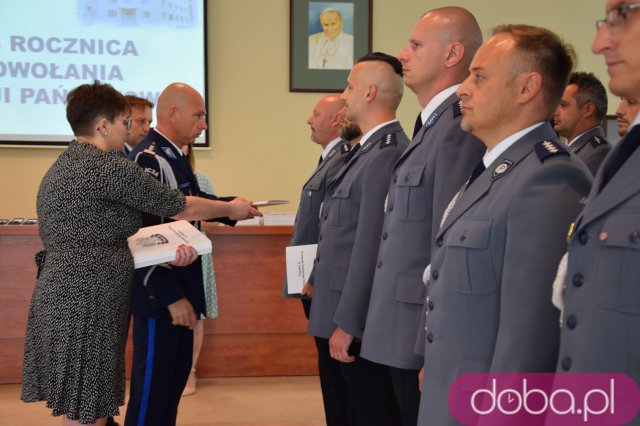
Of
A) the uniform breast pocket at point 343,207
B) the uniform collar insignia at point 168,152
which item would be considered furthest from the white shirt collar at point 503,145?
the uniform collar insignia at point 168,152

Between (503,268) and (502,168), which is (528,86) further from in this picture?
(503,268)

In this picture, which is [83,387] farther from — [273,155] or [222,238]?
[273,155]

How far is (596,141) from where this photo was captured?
114 inches

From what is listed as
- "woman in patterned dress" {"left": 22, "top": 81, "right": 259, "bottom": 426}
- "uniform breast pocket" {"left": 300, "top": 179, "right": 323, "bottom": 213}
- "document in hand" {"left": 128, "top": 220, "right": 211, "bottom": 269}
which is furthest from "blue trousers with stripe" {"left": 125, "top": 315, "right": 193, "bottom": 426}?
"uniform breast pocket" {"left": 300, "top": 179, "right": 323, "bottom": 213}

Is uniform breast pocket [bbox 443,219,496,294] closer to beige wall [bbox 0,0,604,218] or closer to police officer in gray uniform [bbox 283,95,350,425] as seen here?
police officer in gray uniform [bbox 283,95,350,425]

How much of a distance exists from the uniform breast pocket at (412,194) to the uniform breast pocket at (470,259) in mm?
378

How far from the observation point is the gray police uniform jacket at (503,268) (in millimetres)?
1296

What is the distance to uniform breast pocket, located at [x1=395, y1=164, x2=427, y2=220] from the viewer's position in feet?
6.06

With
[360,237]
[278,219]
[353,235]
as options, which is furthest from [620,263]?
[278,219]

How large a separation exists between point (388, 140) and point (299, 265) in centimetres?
74

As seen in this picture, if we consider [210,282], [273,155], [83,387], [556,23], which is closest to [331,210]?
[83,387]

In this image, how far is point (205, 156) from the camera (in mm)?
5348

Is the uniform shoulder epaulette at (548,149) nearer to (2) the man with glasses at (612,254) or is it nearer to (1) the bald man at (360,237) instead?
(2) the man with glasses at (612,254)

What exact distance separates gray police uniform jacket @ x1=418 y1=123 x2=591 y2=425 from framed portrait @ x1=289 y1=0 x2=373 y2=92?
13.1 feet
